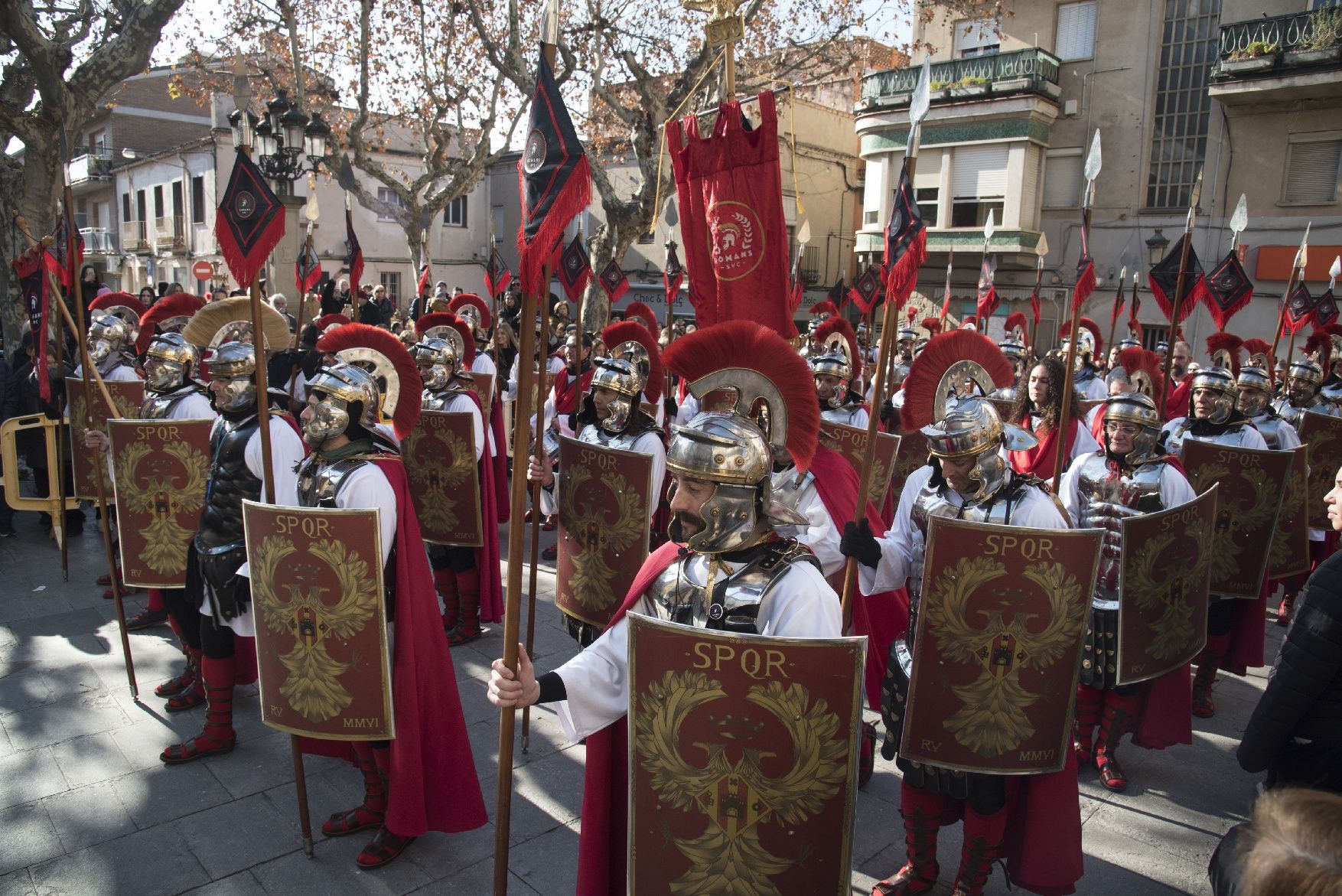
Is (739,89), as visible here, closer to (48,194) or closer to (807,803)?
(48,194)

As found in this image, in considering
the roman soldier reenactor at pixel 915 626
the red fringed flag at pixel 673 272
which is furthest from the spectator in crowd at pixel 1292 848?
the red fringed flag at pixel 673 272

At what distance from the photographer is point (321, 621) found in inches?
146

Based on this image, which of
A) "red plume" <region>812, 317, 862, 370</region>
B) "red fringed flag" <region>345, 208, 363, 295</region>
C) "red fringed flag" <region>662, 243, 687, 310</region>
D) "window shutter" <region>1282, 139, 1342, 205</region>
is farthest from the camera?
"window shutter" <region>1282, 139, 1342, 205</region>

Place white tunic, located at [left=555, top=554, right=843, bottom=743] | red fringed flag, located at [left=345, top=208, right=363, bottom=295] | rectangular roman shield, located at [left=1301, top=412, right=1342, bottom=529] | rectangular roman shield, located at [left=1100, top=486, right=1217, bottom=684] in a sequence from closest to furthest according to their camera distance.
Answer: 1. white tunic, located at [left=555, top=554, right=843, bottom=743]
2. rectangular roman shield, located at [left=1100, top=486, right=1217, bottom=684]
3. rectangular roman shield, located at [left=1301, top=412, right=1342, bottom=529]
4. red fringed flag, located at [left=345, top=208, right=363, bottom=295]

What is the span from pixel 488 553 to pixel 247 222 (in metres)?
3.09

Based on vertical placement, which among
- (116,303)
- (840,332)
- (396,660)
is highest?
(116,303)

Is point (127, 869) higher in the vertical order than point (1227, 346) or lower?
lower

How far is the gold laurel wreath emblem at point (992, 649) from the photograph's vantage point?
11.0ft

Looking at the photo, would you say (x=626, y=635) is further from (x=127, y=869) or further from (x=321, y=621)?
(x=127, y=869)

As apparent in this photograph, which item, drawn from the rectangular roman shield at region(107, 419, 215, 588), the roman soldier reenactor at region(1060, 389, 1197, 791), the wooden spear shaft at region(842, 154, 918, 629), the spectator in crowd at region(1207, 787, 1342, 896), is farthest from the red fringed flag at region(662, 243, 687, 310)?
the spectator in crowd at region(1207, 787, 1342, 896)

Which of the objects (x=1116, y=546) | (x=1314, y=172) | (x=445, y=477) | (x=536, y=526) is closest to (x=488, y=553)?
(x=445, y=477)

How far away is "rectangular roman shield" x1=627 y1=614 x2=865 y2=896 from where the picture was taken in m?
2.32

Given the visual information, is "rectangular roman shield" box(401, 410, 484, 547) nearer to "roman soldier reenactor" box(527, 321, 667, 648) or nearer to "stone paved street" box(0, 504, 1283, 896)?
"roman soldier reenactor" box(527, 321, 667, 648)

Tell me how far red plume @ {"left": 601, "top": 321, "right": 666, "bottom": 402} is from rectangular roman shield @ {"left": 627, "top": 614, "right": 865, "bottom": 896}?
4603 mm
